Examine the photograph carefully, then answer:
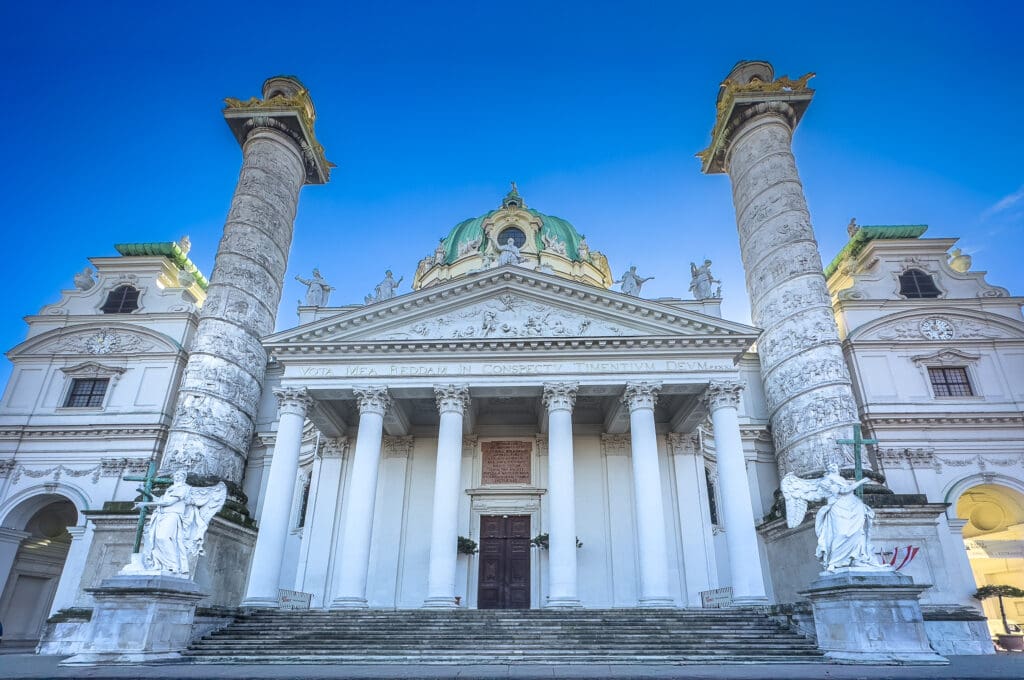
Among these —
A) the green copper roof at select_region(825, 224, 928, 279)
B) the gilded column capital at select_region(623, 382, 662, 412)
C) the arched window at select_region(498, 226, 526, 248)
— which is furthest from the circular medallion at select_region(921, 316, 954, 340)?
the arched window at select_region(498, 226, 526, 248)

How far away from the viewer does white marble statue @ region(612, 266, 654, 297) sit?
23188 millimetres

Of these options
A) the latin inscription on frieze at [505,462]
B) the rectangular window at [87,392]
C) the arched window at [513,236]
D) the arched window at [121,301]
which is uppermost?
the arched window at [513,236]

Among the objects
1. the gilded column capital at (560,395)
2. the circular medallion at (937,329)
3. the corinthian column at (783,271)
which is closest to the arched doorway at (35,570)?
the gilded column capital at (560,395)

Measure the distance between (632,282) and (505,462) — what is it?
8203 millimetres

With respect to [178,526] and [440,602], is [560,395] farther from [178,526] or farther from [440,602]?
[178,526]

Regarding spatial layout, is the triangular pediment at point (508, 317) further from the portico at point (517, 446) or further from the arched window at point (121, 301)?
the arched window at point (121, 301)

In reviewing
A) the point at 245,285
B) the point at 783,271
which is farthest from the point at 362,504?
the point at 783,271

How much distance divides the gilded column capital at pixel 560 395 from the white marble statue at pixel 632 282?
20.8 ft

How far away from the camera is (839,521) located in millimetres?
11898

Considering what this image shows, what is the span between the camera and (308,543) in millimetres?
20797

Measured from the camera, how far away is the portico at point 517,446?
54.0ft

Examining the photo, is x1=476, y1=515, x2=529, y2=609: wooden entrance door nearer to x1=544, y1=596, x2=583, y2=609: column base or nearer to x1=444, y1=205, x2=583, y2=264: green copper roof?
x1=544, y1=596, x2=583, y2=609: column base

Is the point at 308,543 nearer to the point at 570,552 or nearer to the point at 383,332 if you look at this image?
the point at 383,332

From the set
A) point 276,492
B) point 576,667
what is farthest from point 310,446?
point 576,667
